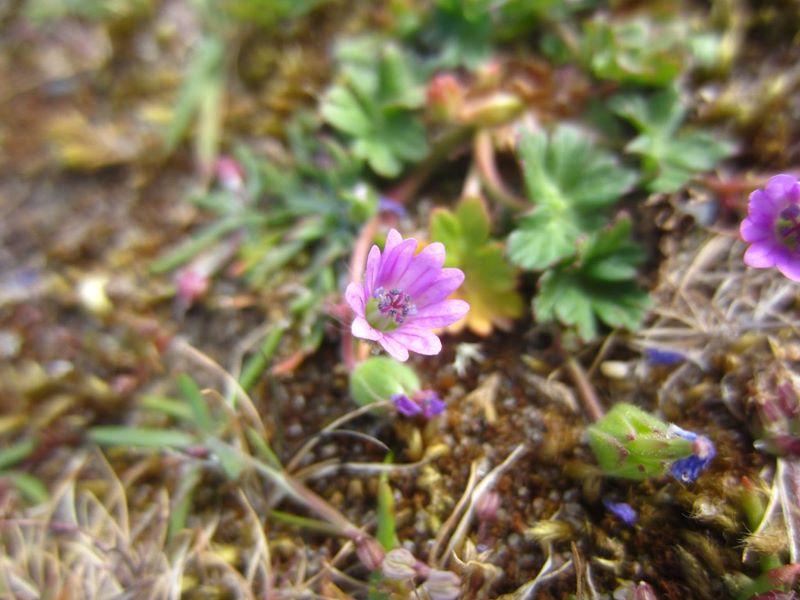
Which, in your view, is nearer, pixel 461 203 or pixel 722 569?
pixel 722 569

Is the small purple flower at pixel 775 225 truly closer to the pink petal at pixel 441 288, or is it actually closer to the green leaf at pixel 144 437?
the pink petal at pixel 441 288

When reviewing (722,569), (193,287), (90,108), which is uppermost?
(90,108)

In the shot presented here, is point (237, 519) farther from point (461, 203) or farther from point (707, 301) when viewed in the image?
point (707, 301)

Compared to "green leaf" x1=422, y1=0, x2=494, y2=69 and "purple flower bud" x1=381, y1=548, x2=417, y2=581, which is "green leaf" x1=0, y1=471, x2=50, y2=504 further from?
"green leaf" x1=422, y1=0, x2=494, y2=69

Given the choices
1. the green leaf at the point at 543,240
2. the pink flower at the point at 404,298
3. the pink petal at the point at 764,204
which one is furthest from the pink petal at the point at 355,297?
the pink petal at the point at 764,204

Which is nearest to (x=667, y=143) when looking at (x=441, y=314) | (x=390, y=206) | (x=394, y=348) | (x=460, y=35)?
(x=460, y=35)

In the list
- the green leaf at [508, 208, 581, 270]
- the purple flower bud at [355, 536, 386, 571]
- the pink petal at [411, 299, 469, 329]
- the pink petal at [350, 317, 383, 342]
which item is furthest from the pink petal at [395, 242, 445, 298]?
the purple flower bud at [355, 536, 386, 571]

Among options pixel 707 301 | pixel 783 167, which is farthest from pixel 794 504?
pixel 783 167

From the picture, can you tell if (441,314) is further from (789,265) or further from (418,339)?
(789,265)
